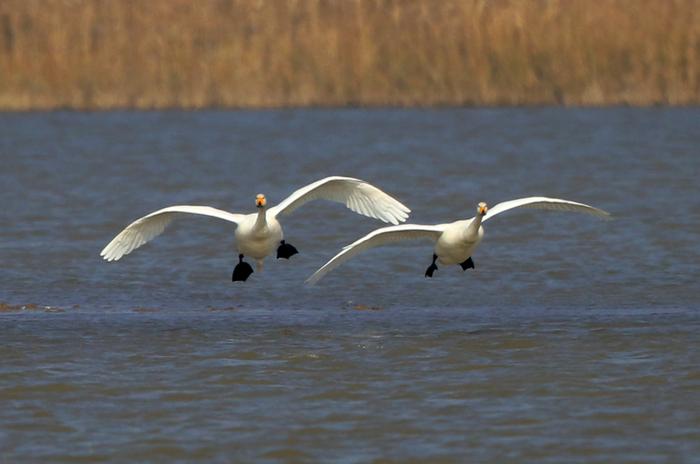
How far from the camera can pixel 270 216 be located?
13.2m

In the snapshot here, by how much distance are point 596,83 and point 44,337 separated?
1994cm

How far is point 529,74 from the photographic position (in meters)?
31.2

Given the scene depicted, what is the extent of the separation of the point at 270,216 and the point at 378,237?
38.1 inches

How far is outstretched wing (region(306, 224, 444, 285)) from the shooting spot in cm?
1238

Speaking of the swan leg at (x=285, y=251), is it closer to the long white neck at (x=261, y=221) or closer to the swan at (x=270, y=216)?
the swan at (x=270, y=216)

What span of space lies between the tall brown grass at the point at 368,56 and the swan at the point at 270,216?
17521mm

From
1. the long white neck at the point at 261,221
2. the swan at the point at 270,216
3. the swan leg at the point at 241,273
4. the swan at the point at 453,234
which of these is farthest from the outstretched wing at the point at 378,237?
the swan leg at the point at 241,273

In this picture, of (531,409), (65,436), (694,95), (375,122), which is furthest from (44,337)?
(375,122)

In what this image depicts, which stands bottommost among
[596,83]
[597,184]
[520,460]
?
[520,460]

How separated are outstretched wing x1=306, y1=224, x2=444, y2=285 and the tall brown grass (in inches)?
707

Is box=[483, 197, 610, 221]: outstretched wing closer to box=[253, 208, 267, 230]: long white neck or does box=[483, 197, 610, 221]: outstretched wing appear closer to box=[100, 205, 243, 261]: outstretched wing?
box=[253, 208, 267, 230]: long white neck

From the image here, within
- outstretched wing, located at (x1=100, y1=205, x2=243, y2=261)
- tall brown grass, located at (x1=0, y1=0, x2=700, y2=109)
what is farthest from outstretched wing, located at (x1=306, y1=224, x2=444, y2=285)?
tall brown grass, located at (x1=0, y1=0, x2=700, y2=109)

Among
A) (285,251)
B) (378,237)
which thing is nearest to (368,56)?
(285,251)

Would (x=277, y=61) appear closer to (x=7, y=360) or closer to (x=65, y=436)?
(x=7, y=360)
